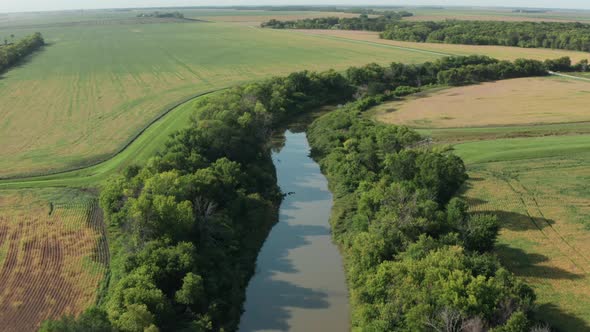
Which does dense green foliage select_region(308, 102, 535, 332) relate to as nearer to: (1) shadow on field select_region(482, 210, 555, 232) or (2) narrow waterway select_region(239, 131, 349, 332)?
(2) narrow waterway select_region(239, 131, 349, 332)

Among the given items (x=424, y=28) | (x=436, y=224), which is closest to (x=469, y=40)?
(x=424, y=28)

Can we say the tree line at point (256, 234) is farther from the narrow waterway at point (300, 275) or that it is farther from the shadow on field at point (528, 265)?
the shadow on field at point (528, 265)

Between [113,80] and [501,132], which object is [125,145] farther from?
[501,132]

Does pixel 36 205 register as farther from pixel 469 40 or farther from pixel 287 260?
pixel 469 40

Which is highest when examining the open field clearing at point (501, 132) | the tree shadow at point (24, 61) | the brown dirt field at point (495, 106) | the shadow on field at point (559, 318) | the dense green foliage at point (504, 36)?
the dense green foliage at point (504, 36)

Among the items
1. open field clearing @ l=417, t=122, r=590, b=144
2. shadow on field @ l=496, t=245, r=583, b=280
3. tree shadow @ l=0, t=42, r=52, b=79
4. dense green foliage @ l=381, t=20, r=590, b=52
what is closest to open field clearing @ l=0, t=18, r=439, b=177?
tree shadow @ l=0, t=42, r=52, b=79

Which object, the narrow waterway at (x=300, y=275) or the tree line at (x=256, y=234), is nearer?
the tree line at (x=256, y=234)

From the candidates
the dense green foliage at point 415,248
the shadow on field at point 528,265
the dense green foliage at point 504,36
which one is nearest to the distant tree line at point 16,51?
the dense green foliage at point 415,248
